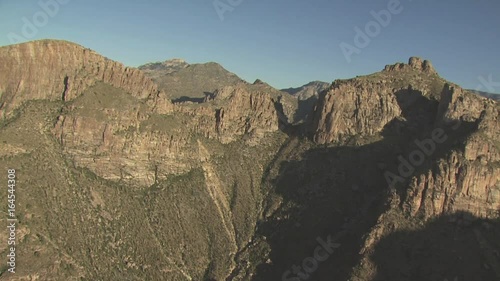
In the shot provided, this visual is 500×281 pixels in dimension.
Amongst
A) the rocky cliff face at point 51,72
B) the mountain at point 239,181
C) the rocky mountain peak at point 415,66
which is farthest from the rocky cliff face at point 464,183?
the rocky cliff face at point 51,72

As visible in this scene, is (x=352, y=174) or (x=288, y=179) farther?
(x=288, y=179)

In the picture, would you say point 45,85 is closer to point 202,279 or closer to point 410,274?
point 202,279

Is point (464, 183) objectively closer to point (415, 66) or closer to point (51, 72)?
point (415, 66)

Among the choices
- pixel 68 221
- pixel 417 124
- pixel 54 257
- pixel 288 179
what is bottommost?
pixel 54 257

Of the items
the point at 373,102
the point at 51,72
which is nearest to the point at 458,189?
the point at 373,102

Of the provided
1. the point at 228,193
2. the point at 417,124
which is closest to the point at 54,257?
the point at 228,193

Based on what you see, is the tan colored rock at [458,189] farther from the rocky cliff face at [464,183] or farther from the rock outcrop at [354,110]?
the rock outcrop at [354,110]

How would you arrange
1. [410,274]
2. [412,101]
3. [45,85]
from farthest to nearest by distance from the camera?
[412,101], [45,85], [410,274]

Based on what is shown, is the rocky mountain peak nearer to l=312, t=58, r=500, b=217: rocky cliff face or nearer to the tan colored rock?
l=312, t=58, r=500, b=217: rocky cliff face
